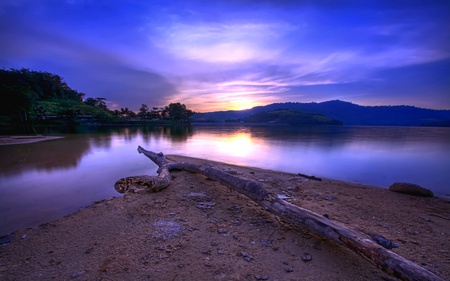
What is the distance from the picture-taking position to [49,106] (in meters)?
71.7

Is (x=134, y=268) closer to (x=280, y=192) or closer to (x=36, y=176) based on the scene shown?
(x=280, y=192)

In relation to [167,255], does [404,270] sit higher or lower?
higher

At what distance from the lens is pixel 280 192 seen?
21.1 ft

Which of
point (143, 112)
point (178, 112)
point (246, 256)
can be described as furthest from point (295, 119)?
point (246, 256)

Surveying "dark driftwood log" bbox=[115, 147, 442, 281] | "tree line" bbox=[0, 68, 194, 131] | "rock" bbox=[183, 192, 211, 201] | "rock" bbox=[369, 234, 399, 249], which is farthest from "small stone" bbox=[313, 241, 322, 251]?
"tree line" bbox=[0, 68, 194, 131]

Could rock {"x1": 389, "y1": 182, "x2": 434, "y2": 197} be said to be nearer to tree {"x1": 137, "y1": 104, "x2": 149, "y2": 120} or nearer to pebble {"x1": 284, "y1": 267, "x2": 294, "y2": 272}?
pebble {"x1": 284, "y1": 267, "x2": 294, "y2": 272}

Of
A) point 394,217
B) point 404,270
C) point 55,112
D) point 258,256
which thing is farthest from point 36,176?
point 55,112

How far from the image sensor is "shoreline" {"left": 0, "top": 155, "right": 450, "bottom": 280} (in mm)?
2852

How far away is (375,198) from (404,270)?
4.41 meters

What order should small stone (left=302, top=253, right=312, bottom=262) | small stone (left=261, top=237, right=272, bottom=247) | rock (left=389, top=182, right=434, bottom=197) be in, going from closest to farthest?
small stone (left=302, top=253, right=312, bottom=262) < small stone (left=261, top=237, right=272, bottom=247) < rock (left=389, top=182, right=434, bottom=197)

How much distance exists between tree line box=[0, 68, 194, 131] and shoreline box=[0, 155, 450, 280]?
43.0 meters

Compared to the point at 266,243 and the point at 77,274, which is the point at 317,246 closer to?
the point at 266,243

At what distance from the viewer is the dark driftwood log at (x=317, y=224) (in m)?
2.44

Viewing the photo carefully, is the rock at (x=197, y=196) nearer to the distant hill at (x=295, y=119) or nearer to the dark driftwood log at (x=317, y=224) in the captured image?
the dark driftwood log at (x=317, y=224)
